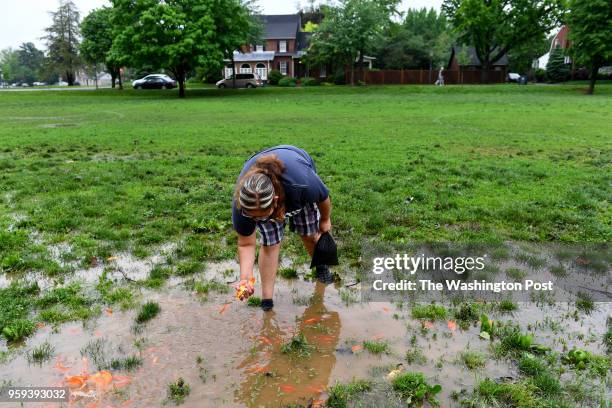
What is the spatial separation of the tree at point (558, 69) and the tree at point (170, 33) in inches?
1297

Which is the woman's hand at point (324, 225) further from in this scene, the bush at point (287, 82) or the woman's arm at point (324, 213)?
the bush at point (287, 82)

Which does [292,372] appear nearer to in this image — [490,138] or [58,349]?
[58,349]

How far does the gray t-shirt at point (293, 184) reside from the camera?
3.04 metres

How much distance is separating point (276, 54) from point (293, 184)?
56.6 metres

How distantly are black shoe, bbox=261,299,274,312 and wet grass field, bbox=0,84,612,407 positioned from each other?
0.22ft

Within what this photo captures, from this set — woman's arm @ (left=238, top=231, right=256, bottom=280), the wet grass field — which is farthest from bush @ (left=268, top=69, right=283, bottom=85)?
woman's arm @ (left=238, top=231, right=256, bottom=280)

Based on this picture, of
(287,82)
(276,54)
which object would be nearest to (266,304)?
(287,82)

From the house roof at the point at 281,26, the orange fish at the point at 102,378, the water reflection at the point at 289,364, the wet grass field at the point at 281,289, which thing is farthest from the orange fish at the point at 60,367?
the house roof at the point at 281,26

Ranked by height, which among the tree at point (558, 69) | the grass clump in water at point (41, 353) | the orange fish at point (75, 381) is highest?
the tree at point (558, 69)

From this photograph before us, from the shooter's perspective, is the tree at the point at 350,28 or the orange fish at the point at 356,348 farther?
the tree at the point at 350,28

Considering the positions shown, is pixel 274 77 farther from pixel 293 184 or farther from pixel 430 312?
pixel 293 184

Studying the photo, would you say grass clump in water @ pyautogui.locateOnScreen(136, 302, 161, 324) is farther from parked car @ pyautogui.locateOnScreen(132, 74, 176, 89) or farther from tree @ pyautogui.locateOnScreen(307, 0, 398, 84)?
parked car @ pyautogui.locateOnScreen(132, 74, 176, 89)

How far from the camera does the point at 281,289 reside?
163 inches

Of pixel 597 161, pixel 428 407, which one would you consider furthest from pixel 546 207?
pixel 428 407
